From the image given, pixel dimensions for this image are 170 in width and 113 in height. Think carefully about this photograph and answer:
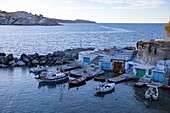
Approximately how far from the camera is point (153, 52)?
43344 millimetres

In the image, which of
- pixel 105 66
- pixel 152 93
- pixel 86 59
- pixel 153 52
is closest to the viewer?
pixel 152 93

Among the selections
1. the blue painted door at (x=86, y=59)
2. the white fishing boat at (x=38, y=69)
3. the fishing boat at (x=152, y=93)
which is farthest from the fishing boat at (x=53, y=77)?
the fishing boat at (x=152, y=93)

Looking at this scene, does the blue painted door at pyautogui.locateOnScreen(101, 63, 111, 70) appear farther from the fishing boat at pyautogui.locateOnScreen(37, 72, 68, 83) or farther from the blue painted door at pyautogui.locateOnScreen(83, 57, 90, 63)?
the fishing boat at pyautogui.locateOnScreen(37, 72, 68, 83)

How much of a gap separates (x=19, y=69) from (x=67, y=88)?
19.3 metres

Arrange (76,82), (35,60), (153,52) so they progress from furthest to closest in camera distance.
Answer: (35,60) < (153,52) < (76,82)

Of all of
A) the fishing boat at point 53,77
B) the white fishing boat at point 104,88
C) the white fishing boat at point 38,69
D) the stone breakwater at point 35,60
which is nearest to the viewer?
the white fishing boat at point 104,88

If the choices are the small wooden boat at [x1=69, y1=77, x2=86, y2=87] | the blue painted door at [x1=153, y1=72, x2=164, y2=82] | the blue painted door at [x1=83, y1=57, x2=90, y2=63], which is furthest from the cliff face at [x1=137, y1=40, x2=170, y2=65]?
the small wooden boat at [x1=69, y1=77, x2=86, y2=87]

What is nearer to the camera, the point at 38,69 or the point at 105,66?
the point at 105,66

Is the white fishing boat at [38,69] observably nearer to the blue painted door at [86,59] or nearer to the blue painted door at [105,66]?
the blue painted door at [86,59]

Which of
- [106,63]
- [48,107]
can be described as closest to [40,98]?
[48,107]

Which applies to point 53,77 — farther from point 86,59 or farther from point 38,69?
point 86,59

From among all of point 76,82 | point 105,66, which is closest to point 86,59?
point 105,66

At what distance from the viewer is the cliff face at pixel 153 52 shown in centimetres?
4200

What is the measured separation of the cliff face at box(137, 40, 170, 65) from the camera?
42.0 meters
